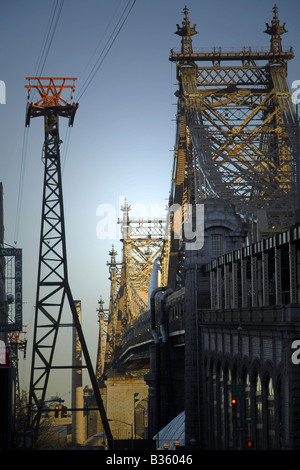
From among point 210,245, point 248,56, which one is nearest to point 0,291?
point 248,56

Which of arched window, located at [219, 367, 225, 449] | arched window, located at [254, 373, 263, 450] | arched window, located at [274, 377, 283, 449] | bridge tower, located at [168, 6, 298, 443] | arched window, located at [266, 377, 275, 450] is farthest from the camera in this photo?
bridge tower, located at [168, 6, 298, 443]

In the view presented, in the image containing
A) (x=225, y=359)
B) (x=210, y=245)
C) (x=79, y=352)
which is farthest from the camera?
(x=79, y=352)

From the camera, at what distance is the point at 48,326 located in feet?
193

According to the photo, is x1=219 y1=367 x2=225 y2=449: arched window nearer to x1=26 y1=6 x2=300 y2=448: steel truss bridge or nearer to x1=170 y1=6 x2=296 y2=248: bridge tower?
x1=26 y1=6 x2=300 y2=448: steel truss bridge

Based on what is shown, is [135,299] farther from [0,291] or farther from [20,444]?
[20,444]

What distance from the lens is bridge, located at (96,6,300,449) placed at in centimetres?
4184

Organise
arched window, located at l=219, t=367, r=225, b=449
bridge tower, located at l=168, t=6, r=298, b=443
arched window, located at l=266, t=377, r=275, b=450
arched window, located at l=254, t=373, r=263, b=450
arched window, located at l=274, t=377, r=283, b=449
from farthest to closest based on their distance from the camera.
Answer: bridge tower, located at l=168, t=6, r=298, b=443 → arched window, located at l=219, t=367, r=225, b=449 → arched window, located at l=254, t=373, r=263, b=450 → arched window, located at l=266, t=377, r=275, b=450 → arched window, located at l=274, t=377, r=283, b=449

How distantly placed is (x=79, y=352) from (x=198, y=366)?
288ft

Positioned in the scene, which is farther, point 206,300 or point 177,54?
point 177,54

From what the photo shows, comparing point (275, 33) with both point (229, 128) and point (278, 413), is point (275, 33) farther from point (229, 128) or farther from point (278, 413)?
point (278, 413)

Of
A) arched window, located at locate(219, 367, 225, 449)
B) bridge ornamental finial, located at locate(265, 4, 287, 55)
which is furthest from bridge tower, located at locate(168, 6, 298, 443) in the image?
arched window, located at locate(219, 367, 225, 449)

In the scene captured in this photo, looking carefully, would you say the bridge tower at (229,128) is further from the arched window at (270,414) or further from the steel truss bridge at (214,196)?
the arched window at (270,414)

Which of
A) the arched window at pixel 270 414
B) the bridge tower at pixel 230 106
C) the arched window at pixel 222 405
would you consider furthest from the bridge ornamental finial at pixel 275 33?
the arched window at pixel 270 414

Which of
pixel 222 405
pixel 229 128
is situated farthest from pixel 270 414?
pixel 229 128
